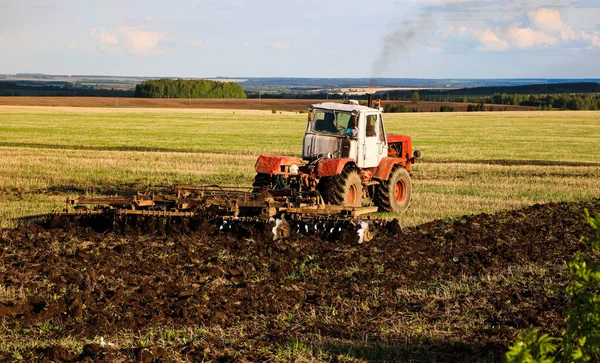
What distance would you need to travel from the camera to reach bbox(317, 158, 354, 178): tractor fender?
15336 millimetres

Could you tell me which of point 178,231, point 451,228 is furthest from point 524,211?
point 178,231

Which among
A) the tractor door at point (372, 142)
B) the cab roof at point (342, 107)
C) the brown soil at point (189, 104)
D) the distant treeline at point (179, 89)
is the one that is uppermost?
the cab roof at point (342, 107)

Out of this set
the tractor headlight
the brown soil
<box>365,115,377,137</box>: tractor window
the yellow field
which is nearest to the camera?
the tractor headlight

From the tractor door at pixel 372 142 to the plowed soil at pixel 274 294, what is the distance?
2.09m

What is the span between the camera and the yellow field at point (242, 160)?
20.5 metres

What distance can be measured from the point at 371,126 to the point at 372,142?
1.03 feet

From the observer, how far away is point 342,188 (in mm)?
15070

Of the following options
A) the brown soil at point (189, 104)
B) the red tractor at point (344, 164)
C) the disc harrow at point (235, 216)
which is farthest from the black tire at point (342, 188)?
the brown soil at point (189, 104)

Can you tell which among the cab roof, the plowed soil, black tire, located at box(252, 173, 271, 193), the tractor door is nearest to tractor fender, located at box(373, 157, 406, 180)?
→ the tractor door

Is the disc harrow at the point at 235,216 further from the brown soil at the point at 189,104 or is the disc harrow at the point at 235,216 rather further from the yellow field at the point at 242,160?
the brown soil at the point at 189,104

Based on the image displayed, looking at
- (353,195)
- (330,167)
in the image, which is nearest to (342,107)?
(330,167)

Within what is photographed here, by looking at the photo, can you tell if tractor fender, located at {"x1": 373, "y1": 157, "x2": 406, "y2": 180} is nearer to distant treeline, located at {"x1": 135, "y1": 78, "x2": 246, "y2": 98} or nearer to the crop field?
the crop field

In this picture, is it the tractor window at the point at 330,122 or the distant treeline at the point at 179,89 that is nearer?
the tractor window at the point at 330,122

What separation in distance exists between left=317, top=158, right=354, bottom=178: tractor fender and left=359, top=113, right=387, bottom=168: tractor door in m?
0.93
